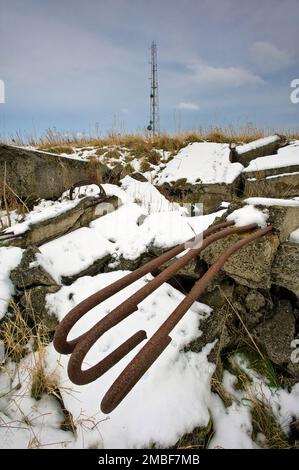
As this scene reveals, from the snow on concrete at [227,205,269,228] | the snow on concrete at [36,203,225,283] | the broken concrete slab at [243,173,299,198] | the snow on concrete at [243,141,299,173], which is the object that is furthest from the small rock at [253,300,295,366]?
the snow on concrete at [243,141,299,173]

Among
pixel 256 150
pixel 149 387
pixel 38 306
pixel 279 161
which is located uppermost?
pixel 256 150

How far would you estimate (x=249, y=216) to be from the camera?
7.46 feet

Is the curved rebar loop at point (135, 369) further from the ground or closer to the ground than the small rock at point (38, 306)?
further from the ground

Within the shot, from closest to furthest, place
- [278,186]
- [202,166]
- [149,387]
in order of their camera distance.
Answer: [149,387]
[278,186]
[202,166]

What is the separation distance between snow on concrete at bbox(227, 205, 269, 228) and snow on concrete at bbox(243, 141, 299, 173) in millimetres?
3981

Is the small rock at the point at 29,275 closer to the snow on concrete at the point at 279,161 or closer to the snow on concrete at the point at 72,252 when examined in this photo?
the snow on concrete at the point at 72,252

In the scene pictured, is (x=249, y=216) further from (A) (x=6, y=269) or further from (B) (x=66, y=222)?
(A) (x=6, y=269)

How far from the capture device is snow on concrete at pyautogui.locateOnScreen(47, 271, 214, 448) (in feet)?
5.32

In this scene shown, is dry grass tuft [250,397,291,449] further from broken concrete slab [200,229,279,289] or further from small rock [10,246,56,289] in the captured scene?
small rock [10,246,56,289]

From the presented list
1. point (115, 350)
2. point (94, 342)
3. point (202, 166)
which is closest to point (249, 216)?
point (115, 350)

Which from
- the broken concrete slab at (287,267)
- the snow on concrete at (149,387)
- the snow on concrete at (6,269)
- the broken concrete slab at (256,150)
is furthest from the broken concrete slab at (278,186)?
the snow on concrete at (6,269)

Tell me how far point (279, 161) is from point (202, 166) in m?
1.91

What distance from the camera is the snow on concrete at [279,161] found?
583cm

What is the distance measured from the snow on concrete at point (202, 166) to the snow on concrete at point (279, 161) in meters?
0.34
